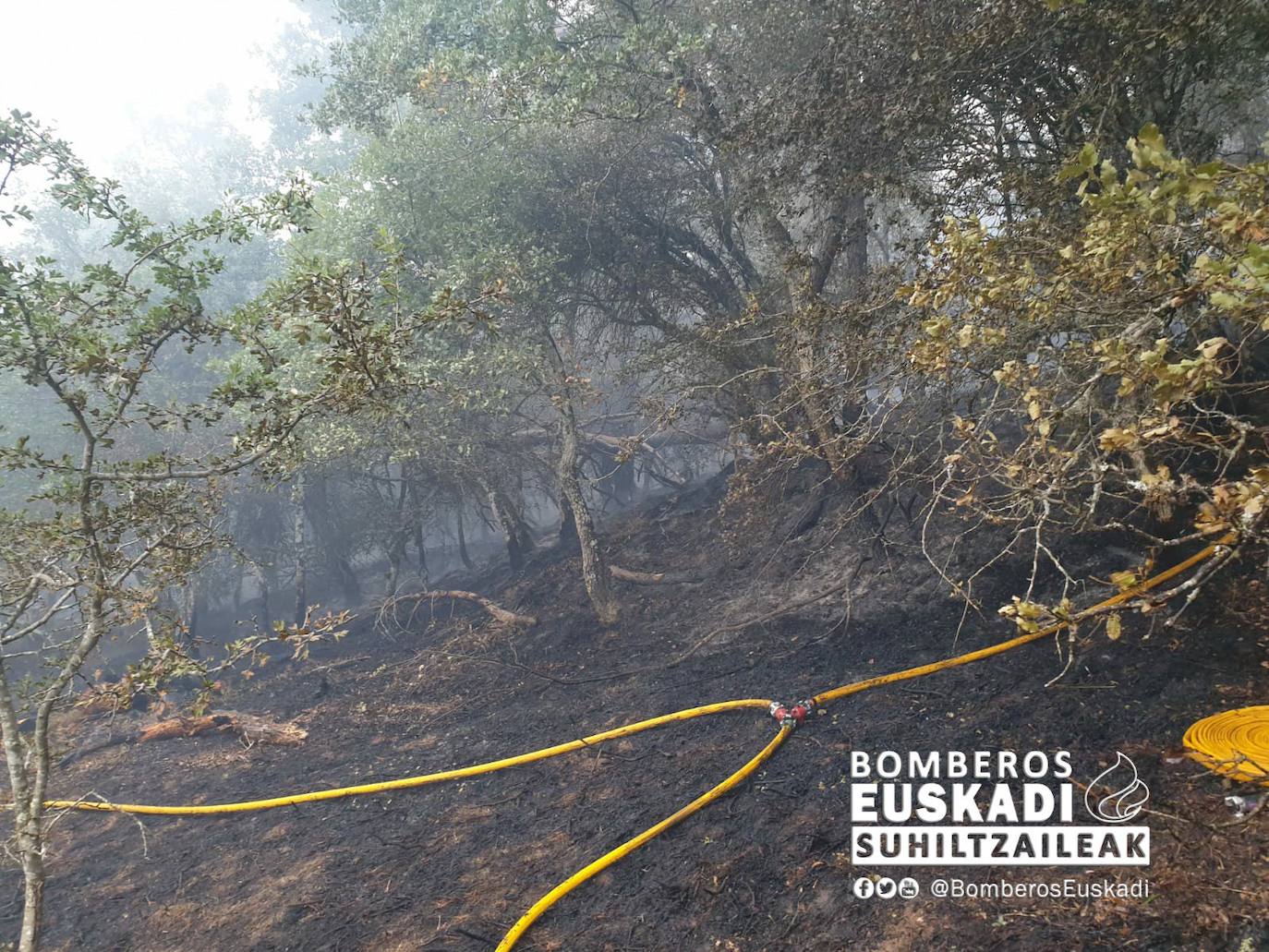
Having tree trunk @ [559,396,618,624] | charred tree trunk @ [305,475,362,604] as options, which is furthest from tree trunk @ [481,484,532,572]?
charred tree trunk @ [305,475,362,604]

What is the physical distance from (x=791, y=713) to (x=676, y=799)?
4.14 feet

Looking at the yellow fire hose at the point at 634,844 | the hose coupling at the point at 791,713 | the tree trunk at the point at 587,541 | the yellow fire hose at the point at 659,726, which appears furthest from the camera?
the tree trunk at the point at 587,541

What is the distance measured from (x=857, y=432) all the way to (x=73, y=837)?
8.95 m

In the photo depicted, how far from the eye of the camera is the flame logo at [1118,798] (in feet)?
13.7

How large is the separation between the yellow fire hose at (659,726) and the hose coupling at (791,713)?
0.01 meters

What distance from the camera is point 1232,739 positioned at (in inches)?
169

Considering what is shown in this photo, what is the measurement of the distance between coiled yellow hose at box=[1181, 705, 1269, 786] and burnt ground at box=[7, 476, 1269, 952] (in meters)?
0.18

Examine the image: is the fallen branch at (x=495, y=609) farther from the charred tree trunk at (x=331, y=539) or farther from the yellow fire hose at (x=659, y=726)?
the charred tree trunk at (x=331, y=539)

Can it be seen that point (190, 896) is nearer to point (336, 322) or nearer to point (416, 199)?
point (336, 322)

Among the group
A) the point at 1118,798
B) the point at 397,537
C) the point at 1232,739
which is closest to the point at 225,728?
the point at 397,537

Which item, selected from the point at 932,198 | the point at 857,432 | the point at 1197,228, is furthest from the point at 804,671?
the point at 1197,228

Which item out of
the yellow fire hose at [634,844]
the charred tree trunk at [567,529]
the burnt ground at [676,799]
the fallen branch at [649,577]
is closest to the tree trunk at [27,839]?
the burnt ground at [676,799]

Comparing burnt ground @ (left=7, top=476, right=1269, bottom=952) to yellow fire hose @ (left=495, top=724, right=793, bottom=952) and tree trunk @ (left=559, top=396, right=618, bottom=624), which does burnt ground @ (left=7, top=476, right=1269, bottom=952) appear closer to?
yellow fire hose @ (left=495, top=724, right=793, bottom=952)

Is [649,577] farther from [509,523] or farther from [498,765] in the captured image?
[498,765]
